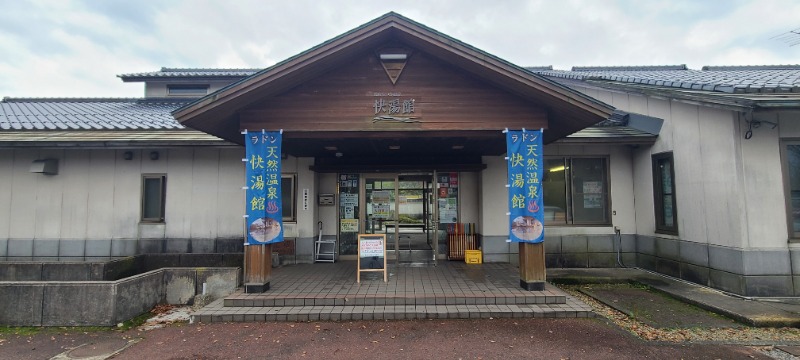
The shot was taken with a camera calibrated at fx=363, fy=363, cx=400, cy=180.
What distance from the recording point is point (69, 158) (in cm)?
825

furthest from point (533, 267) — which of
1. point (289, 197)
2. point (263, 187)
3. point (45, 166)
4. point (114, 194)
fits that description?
point (45, 166)

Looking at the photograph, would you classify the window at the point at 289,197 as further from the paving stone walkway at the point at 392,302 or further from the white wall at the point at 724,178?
the white wall at the point at 724,178

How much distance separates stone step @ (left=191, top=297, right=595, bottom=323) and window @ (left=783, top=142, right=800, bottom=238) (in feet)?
12.4

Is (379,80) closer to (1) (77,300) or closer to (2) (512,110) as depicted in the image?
(2) (512,110)

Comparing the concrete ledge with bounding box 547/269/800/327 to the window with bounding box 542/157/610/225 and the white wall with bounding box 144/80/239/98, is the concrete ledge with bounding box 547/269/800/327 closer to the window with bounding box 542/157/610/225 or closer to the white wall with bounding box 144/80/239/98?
the window with bounding box 542/157/610/225

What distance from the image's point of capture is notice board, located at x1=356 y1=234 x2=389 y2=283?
6652 mm

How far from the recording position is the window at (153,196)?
27.5ft

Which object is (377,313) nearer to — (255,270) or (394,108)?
(255,270)

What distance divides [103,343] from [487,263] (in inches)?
266

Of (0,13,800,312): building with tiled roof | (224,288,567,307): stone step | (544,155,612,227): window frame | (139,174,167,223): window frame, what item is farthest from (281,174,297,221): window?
(544,155,612,227): window frame

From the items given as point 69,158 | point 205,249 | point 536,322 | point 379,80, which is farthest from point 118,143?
point 536,322

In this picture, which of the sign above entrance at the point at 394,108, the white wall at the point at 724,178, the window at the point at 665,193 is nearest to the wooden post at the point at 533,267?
the sign above entrance at the point at 394,108

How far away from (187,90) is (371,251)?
10218 mm

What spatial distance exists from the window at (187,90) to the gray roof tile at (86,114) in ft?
1.44
